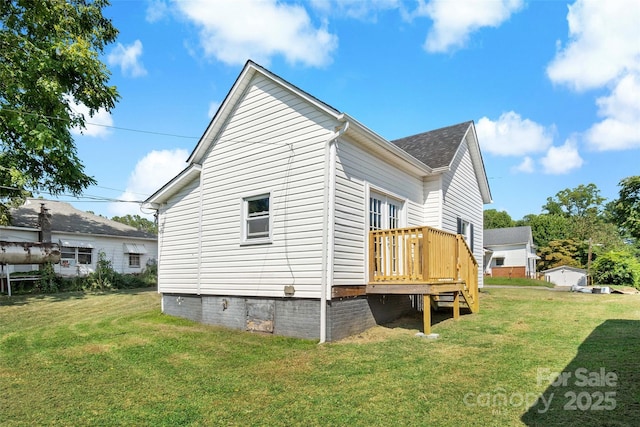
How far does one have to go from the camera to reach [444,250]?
861 centimetres

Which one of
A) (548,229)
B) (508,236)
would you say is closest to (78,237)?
(508,236)

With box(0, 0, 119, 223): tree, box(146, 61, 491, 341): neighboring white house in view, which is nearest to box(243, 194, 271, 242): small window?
box(146, 61, 491, 341): neighboring white house

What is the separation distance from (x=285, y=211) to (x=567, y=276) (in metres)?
31.3

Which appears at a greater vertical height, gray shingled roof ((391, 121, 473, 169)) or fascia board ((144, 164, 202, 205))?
gray shingled roof ((391, 121, 473, 169))

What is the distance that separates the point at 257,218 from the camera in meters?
9.14

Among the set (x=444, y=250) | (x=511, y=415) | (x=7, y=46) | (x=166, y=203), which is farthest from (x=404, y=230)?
(x=7, y=46)

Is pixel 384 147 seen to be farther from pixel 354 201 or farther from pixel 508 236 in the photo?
pixel 508 236

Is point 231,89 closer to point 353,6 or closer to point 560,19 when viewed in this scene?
point 353,6

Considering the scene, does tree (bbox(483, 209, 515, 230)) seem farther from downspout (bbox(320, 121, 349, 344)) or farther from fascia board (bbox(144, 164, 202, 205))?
downspout (bbox(320, 121, 349, 344))

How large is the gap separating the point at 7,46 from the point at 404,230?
16.4 metres

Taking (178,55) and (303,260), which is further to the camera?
(178,55)

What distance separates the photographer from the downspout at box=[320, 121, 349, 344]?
741 cm

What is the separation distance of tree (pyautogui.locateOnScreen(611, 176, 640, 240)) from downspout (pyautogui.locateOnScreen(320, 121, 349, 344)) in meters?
4.97

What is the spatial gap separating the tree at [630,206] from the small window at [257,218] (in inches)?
266
